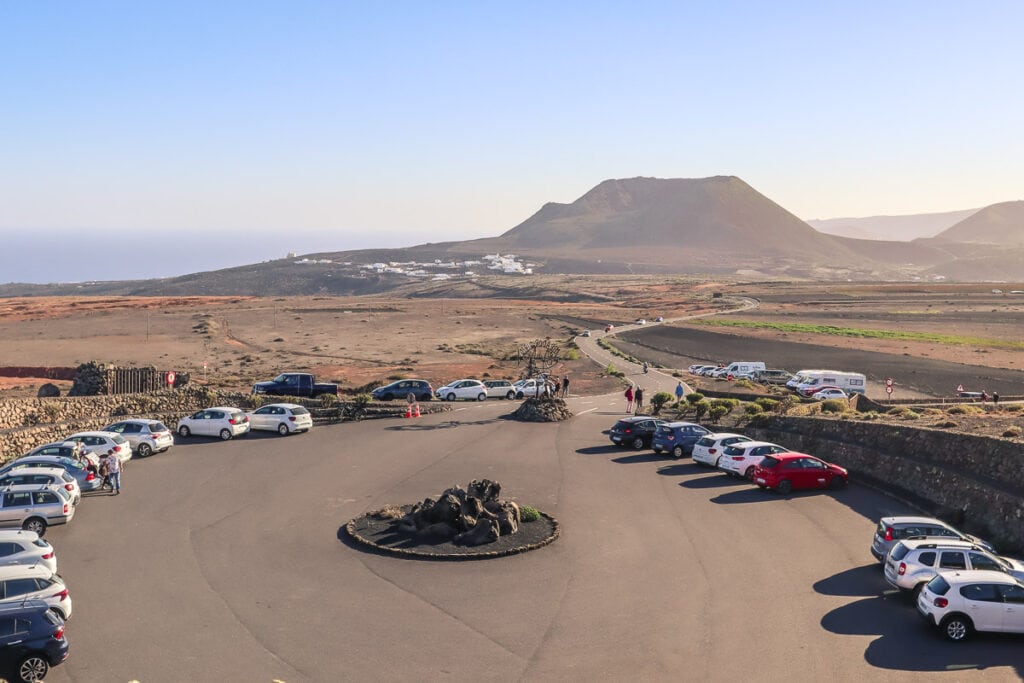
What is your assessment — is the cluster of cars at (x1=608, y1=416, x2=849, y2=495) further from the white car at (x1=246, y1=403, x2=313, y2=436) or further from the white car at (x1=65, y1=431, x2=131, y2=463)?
the white car at (x1=65, y1=431, x2=131, y2=463)

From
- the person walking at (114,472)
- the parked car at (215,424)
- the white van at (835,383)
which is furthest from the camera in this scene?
the white van at (835,383)

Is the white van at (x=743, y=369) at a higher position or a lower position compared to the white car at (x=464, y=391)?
lower

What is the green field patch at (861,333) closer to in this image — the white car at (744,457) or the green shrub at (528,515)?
the white car at (744,457)

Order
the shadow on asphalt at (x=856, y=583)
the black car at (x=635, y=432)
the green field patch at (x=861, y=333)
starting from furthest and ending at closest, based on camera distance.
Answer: the green field patch at (x=861, y=333) < the black car at (x=635, y=432) < the shadow on asphalt at (x=856, y=583)

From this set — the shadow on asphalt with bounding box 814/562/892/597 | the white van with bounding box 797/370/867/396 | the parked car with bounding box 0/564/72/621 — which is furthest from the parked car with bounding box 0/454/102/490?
the white van with bounding box 797/370/867/396

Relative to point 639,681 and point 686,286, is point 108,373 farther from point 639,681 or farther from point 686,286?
point 686,286

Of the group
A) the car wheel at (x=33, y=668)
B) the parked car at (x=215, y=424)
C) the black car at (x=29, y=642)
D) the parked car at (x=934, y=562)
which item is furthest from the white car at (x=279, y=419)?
the parked car at (x=934, y=562)

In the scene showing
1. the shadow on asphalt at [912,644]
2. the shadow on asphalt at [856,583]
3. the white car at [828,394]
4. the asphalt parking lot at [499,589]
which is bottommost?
the white car at [828,394]

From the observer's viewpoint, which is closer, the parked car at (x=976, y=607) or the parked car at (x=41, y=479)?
the parked car at (x=976, y=607)
